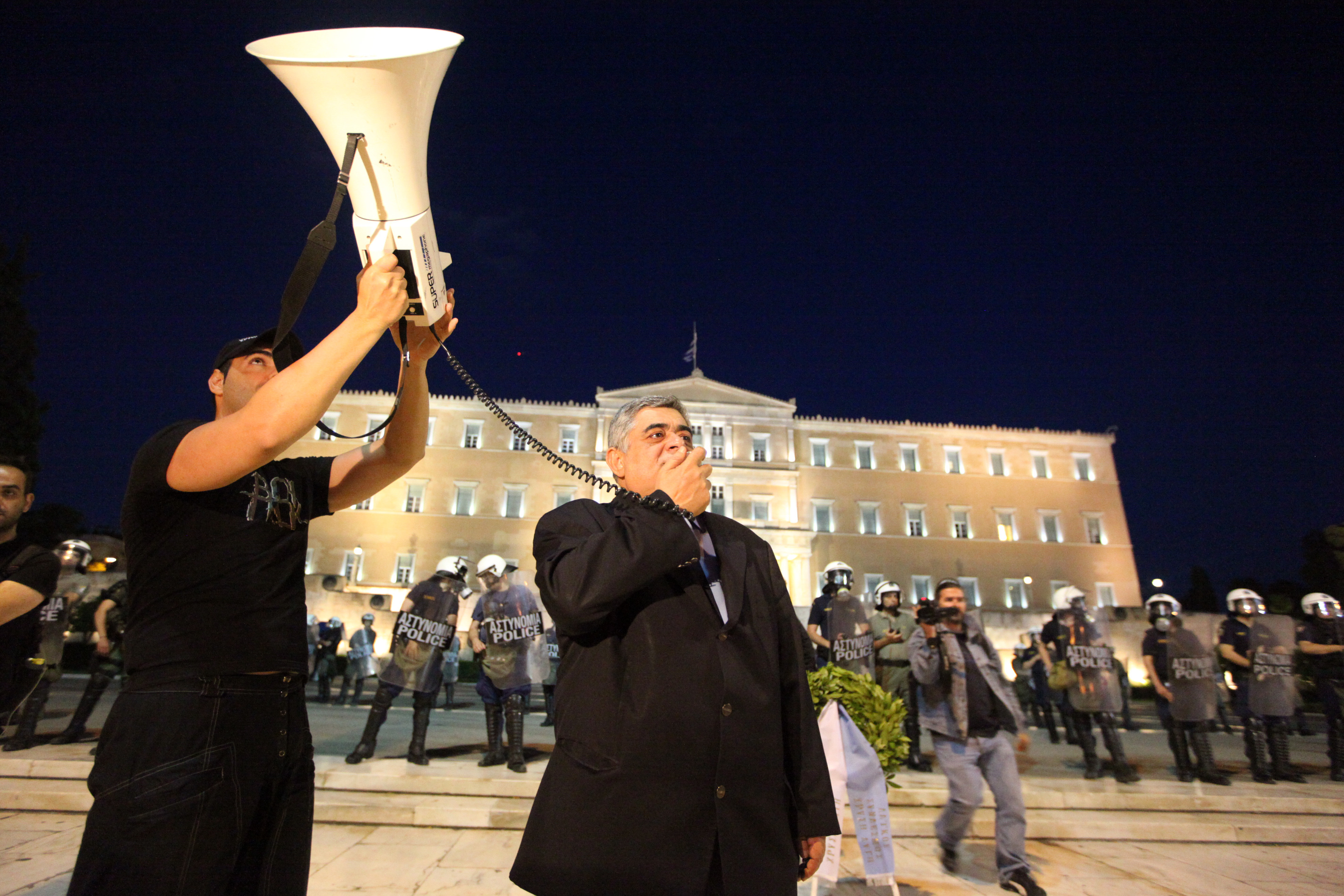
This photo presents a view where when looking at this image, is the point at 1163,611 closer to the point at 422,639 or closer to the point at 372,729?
the point at 422,639

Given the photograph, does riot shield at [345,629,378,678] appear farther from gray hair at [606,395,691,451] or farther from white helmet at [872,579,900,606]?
gray hair at [606,395,691,451]

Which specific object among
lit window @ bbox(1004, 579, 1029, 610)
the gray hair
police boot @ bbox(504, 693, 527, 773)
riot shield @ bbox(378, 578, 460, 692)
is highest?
lit window @ bbox(1004, 579, 1029, 610)

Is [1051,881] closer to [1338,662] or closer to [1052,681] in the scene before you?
[1052,681]

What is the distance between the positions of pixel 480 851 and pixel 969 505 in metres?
46.1

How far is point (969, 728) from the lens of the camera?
15.5 ft

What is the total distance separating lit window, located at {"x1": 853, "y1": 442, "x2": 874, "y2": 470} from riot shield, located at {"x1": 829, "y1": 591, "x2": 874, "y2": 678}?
128ft

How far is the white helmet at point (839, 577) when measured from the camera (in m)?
9.00

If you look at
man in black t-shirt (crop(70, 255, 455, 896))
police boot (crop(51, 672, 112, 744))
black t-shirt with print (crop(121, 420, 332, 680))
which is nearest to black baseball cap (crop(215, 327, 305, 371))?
man in black t-shirt (crop(70, 255, 455, 896))

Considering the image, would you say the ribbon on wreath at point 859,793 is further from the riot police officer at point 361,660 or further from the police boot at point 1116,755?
the riot police officer at point 361,660

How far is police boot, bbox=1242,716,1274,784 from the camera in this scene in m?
7.91

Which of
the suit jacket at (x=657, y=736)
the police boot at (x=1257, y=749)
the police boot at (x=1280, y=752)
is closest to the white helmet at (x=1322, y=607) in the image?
the police boot at (x=1280, y=752)

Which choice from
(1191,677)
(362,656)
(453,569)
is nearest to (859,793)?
(453,569)

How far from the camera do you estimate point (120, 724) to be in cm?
151

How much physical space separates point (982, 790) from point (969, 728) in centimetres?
43
